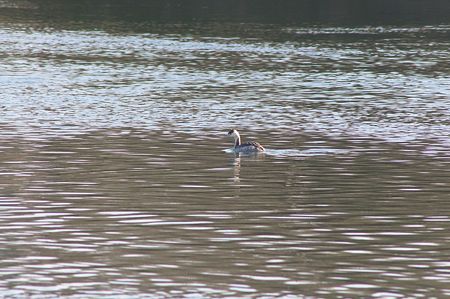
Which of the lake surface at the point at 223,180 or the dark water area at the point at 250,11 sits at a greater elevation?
the lake surface at the point at 223,180

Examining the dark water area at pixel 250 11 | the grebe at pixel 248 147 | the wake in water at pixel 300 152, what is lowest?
the dark water area at pixel 250 11

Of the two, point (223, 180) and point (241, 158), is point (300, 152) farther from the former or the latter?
point (223, 180)

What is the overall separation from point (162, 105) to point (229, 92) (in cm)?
574

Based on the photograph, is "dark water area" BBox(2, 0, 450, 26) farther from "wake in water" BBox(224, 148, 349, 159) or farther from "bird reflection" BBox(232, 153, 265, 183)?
"bird reflection" BBox(232, 153, 265, 183)

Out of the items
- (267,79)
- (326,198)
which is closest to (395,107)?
(267,79)

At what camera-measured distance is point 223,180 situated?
32781mm

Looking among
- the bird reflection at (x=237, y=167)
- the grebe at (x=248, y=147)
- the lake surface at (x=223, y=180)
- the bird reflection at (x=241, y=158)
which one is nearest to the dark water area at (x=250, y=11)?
the lake surface at (x=223, y=180)

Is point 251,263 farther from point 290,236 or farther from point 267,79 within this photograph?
point 267,79

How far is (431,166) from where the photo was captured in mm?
35219

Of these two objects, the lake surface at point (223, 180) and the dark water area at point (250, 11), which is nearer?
the lake surface at point (223, 180)

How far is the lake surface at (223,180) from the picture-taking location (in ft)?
72.4

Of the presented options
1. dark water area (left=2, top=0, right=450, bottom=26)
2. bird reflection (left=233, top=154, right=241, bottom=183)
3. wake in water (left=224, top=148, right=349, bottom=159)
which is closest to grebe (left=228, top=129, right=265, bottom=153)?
wake in water (left=224, top=148, right=349, bottom=159)

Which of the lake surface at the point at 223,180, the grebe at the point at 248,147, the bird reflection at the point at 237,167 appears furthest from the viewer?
the grebe at the point at 248,147

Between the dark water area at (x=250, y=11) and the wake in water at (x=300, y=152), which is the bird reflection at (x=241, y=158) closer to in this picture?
the wake in water at (x=300, y=152)
